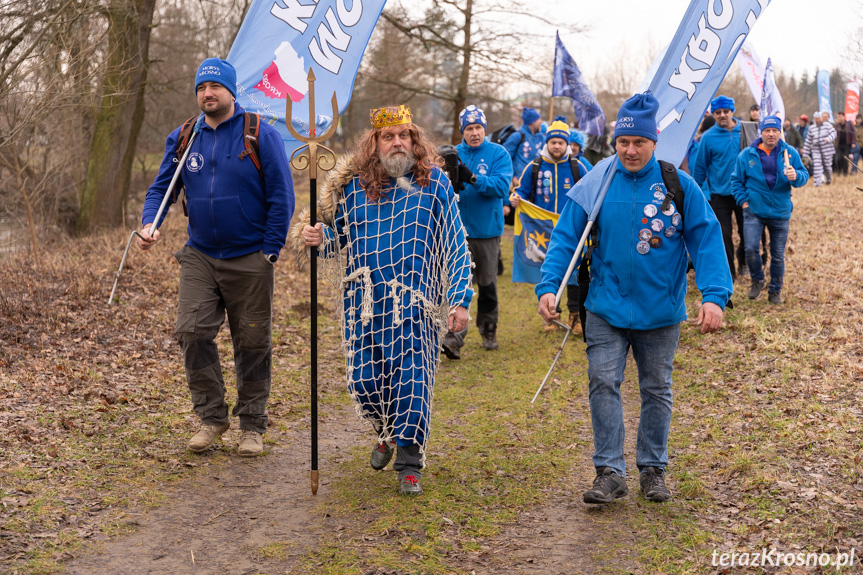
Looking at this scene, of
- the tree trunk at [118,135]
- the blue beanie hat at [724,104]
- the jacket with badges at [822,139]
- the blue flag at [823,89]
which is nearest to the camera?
the blue beanie hat at [724,104]

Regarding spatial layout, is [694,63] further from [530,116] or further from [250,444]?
[530,116]

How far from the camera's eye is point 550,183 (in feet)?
30.9

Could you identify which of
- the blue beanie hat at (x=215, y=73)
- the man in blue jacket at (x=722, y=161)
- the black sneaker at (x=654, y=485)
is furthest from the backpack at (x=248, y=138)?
the man in blue jacket at (x=722, y=161)

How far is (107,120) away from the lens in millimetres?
14945

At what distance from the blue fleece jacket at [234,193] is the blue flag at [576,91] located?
30.0 ft

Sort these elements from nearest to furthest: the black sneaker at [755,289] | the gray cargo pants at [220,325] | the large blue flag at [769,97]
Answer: the gray cargo pants at [220,325] < the black sneaker at [755,289] < the large blue flag at [769,97]

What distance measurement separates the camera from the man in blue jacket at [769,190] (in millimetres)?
9664

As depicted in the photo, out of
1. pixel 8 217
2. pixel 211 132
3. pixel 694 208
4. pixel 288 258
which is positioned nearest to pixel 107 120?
pixel 8 217

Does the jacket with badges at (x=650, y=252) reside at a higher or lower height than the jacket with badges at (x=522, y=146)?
lower

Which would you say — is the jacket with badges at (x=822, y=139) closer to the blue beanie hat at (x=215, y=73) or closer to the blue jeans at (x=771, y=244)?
the blue jeans at (x=771, y=244)

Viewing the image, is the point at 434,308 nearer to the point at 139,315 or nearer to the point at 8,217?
the point at 139,315

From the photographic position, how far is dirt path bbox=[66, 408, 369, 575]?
13.1ft

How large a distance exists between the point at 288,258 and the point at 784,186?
8100mm

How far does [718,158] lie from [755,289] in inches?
66.8
